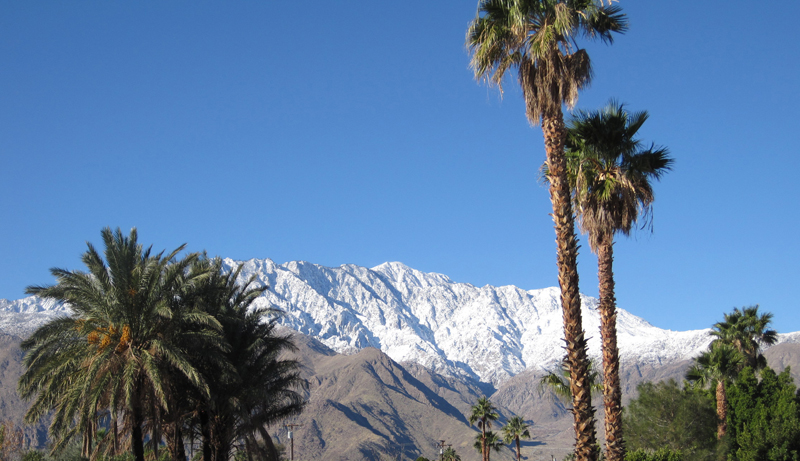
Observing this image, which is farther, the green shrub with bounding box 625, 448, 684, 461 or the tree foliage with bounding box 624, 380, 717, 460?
the tree foliage with bounding box 624, 380, 717, 460

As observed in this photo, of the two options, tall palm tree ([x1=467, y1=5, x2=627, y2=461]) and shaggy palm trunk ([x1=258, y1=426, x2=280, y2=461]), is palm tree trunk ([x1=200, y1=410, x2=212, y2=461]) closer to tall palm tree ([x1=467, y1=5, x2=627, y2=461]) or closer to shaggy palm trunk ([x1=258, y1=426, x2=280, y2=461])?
shaggy palm trunk ([x1=258, y1=426, x2=280, y2=461])

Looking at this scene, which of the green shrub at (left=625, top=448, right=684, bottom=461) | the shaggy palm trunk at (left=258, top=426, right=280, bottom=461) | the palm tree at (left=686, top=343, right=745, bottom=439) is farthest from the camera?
the palm tree at (left=686, top=343, right=745, bottom=439)

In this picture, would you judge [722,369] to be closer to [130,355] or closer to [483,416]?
[483,416]

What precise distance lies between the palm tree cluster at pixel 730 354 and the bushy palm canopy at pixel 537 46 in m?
32.8

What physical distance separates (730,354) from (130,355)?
1427 inches

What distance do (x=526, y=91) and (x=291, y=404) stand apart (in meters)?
22.1

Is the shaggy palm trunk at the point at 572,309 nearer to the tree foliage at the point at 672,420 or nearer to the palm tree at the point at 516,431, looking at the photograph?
the tree foliage at the point at 672,420

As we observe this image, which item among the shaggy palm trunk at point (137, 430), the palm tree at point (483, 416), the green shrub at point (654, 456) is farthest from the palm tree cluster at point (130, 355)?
the palm tree at point (483, 416)

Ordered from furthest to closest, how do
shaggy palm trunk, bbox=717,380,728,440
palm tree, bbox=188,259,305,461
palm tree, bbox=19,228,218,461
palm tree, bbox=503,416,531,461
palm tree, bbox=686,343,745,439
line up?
palm tree, bbox=503,416,531,461 → shaggy palm trunk, bbox=717,380,728,440 → palm tree, bbox=686,343,745,439 → palm tree, bbox=188,259,305,461 → palm tree, bbox=19,228,218,461

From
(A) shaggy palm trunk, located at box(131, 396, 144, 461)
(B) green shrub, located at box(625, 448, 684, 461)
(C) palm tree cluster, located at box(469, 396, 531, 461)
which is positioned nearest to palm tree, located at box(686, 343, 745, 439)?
(B) green shrub, located at box(625, 448, 684, 461)

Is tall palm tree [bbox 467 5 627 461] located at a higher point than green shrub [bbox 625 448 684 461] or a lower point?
higher

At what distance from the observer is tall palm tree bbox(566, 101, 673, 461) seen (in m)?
19.7

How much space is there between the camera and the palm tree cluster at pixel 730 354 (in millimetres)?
43938

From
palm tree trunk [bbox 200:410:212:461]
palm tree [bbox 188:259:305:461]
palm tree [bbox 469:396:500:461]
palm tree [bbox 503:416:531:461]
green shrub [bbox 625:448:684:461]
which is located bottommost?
palm tree [bbox 503:416:531:461]
